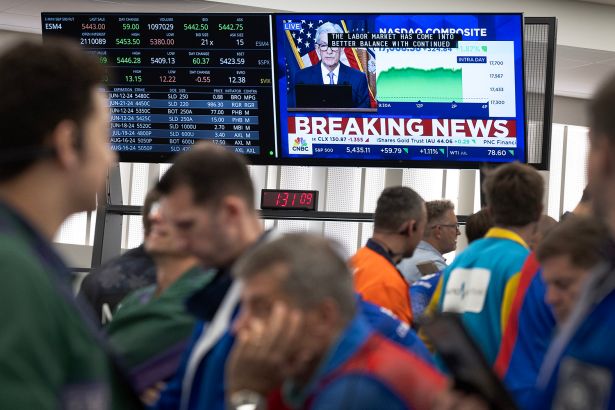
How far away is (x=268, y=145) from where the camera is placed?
6703 millimetres

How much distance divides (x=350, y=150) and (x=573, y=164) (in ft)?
22.3

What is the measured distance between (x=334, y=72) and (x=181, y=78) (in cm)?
104

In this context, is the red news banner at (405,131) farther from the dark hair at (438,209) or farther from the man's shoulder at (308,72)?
the dark hair at (438,209)

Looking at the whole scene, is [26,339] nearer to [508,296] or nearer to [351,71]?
[508,296]

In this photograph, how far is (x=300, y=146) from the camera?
6629 mm

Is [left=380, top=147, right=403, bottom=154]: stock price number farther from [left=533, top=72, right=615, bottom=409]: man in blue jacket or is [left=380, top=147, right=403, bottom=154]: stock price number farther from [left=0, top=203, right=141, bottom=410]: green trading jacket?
[left=0, top=203, right=141, bottom=410]: green trading jacket

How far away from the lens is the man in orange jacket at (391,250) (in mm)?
3998

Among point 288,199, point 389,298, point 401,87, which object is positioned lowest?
point 389,298

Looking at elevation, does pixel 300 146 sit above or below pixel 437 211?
above

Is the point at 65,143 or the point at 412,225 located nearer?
the point at 65,143

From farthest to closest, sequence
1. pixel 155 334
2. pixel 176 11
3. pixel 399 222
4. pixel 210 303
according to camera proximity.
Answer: pixel 176 11 < pixel 399 222 < pixel 155 334 < pixel 210 303

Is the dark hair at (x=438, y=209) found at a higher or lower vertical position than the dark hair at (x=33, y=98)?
lower

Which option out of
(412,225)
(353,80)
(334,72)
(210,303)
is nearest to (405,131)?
(353,80)

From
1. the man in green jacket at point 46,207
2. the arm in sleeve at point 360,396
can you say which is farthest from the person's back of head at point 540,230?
the man in green jacket at point 46,207
